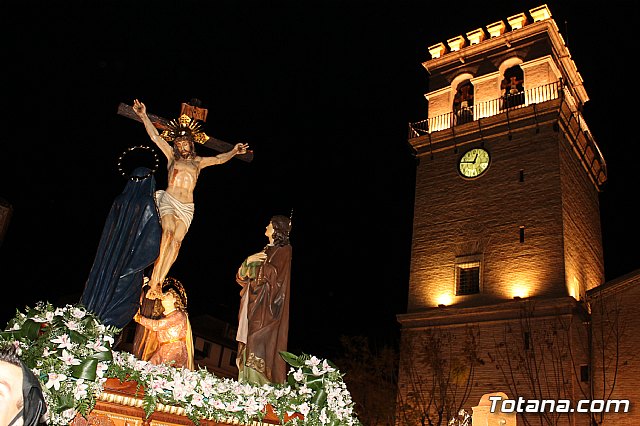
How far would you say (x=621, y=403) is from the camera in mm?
24734

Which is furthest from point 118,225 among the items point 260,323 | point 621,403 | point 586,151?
point 586,151

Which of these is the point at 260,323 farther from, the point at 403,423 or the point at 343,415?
the point at 403,423

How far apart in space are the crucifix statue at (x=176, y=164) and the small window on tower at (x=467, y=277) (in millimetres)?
19950

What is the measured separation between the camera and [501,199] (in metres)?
29.3

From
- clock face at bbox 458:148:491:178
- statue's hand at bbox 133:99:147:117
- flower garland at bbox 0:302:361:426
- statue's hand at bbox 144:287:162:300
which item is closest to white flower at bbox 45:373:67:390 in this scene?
flower garland at bbox 0:302:361:426

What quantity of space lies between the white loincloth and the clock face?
22843 mm

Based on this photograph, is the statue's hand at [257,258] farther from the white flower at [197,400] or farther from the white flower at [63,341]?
the white flower at [63,341]

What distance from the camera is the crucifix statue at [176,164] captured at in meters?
9.51

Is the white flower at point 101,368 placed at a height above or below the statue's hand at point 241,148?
below

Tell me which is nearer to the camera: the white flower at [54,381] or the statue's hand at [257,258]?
the white flower at [54,381]

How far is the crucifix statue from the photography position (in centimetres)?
951

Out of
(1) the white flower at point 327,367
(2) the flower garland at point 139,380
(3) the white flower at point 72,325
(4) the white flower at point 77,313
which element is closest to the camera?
(2) the flower garland at point 139,380

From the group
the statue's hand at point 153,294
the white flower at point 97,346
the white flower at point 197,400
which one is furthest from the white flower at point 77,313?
the statue's hand at point 153,294

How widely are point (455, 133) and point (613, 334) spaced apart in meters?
11.6
